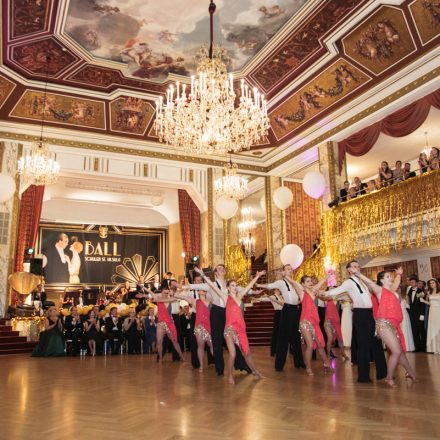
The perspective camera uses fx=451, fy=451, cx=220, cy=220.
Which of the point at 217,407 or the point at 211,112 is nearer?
the point at 217,407

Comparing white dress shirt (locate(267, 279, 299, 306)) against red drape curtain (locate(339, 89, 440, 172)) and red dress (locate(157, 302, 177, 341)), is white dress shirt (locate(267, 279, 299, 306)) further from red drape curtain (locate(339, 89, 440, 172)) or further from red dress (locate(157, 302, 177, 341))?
red drape curtain (locate(339, 89, 440, 172))

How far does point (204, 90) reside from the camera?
25.0 ft

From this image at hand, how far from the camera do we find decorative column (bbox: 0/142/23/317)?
1142 cm

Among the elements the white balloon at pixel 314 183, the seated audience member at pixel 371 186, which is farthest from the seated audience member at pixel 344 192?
the seated audience member at pixel 371 186

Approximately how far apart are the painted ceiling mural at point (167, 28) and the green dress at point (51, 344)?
6.22m

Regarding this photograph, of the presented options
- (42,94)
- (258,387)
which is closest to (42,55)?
(42,94)

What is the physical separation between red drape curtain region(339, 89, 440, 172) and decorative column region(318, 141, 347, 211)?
0.55 ft

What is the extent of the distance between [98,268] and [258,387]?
15197 mm

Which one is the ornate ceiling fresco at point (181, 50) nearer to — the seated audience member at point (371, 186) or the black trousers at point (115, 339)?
the seated audience member at point (371, 186)

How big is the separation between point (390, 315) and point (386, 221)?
5727 millimetres

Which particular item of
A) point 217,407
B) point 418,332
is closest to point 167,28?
point 418,332

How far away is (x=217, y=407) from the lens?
3.66 m

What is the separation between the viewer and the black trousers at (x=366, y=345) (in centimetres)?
480

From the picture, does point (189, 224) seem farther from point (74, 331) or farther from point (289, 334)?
point (289, 334)
